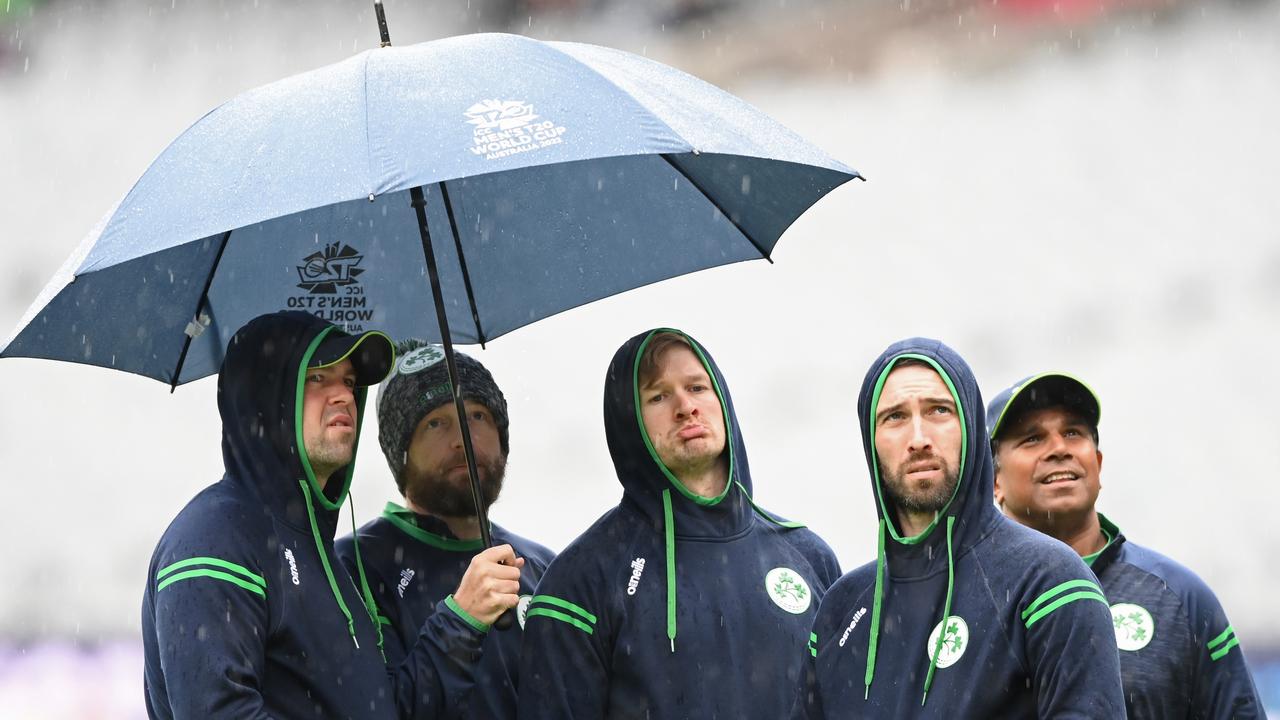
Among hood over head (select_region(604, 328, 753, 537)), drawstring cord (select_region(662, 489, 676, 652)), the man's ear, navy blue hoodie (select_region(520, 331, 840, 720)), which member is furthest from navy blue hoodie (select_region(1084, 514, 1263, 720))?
drawstring cord (select_region(662, 489, 676, 652))

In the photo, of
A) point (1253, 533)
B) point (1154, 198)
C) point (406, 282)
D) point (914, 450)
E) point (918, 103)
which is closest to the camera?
point (914, 450)

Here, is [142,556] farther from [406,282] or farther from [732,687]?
[732,687]

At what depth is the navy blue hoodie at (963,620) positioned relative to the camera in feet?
9.95

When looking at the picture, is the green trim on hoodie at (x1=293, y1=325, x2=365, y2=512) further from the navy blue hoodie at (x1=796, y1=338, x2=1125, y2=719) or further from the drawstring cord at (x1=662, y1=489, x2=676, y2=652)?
the navy blue hoodie at (x1=796, y1=338, x2=1125, y2=719)

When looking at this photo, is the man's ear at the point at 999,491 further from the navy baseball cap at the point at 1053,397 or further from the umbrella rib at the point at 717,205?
the umbrella rib at the point at 717,205

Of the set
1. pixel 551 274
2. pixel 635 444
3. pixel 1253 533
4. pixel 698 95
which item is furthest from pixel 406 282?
pixel 1253 533

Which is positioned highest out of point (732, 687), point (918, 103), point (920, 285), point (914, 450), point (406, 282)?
point (918, 103)

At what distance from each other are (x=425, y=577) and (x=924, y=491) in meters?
1.50

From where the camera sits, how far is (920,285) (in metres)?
8.10

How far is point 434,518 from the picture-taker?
438 cm

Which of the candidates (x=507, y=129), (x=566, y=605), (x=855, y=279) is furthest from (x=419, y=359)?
(x=855, y=279)

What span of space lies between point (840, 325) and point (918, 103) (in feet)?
4.26

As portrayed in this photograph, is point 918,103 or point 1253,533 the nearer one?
point 1253,533

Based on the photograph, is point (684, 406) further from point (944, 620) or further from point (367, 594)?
point (944, 620)
